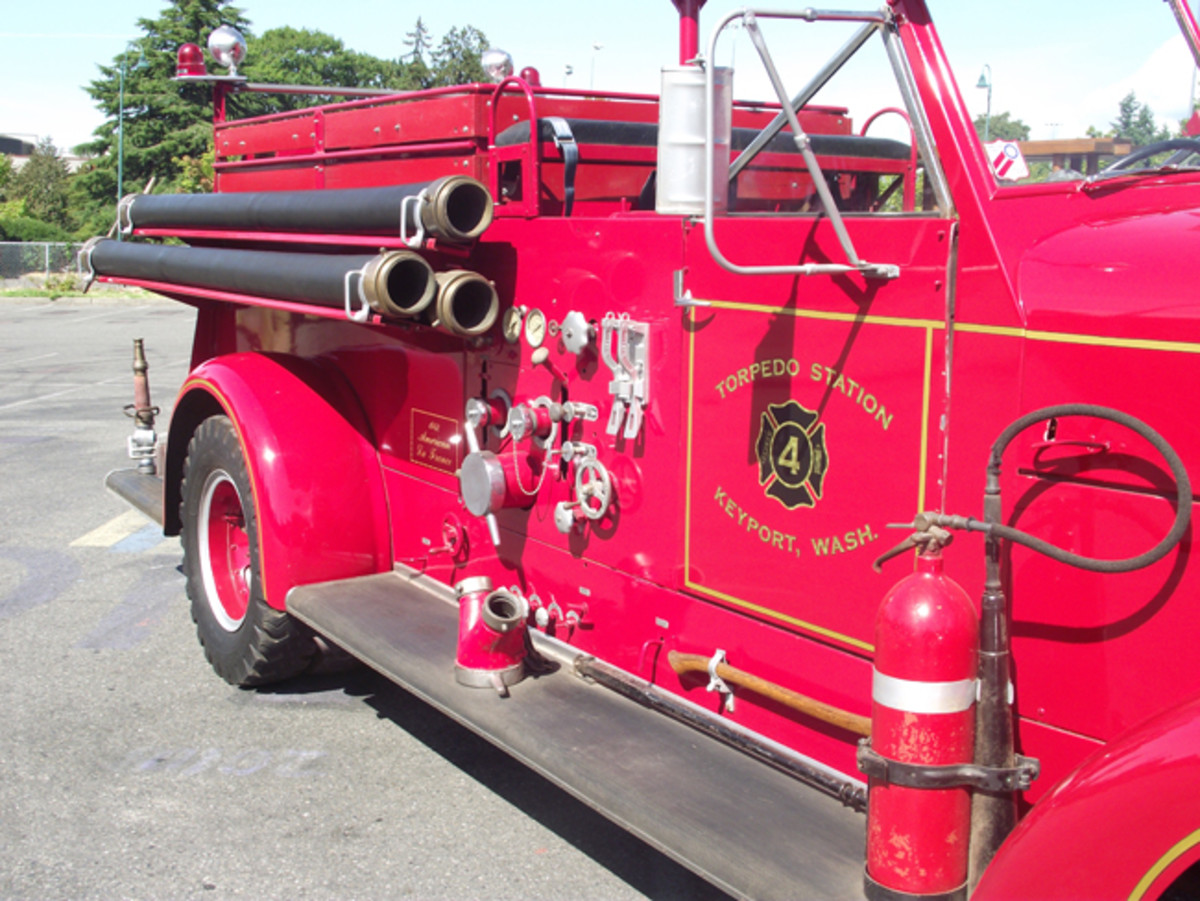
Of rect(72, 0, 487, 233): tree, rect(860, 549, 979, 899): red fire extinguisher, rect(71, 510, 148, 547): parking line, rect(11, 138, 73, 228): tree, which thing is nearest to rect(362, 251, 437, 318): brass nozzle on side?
rect(860, 549, 979, 899): red fire extinguisher

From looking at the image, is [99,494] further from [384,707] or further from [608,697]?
[608,697]

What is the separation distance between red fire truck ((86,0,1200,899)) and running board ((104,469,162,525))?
2.99ft

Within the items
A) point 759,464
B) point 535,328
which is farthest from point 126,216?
point 759,464

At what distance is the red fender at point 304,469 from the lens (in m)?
3.72

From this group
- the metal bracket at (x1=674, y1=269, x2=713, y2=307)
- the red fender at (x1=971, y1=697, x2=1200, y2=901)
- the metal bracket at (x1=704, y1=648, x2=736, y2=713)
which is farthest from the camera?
the metal bracket at (x1=704, y1=648, x2=736, y2=713)

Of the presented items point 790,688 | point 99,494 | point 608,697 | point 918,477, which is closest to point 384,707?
point 608,697

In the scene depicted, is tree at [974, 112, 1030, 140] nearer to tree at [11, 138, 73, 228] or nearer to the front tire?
the front tire

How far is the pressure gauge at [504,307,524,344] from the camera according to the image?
10.8ft

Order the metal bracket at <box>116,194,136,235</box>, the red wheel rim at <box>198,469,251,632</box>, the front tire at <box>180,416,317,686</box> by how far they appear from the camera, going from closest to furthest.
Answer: the front tire at <box>180,416,317,686</box>
the red wheel rim at <box>198,469,251,632</box>
the metal bracket at <box>116,194,136,235</box>

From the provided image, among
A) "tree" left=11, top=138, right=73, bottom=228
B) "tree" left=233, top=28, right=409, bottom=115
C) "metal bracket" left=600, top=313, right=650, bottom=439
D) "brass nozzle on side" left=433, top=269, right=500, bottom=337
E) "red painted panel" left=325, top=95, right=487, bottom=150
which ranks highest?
"tree" left=233, top=28, right=409, bottom=115

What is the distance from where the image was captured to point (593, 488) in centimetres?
302

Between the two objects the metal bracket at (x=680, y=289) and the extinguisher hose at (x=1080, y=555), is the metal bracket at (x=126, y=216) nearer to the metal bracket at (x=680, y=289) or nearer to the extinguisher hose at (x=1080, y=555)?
the metal bracket at (x=680, y=289)

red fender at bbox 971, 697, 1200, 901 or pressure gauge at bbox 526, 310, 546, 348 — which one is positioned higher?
pressure gauge at bbox 526, 310, 546, 348

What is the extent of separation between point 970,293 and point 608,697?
1375mm
